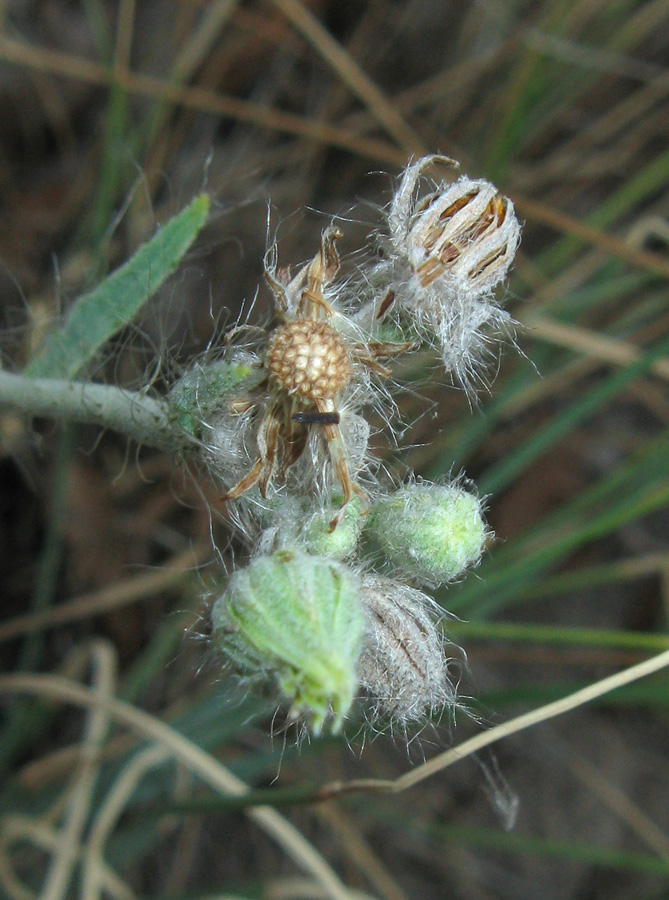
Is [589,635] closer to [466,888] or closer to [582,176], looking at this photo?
[466,888]

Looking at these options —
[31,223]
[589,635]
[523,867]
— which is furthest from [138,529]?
[523,867]

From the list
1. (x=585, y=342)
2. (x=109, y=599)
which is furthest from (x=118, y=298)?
(x=585, y=342)

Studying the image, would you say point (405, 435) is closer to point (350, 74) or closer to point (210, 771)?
point (210, 771)

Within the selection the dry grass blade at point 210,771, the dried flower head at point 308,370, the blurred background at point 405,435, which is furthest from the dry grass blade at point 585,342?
the dry grass blade at point 210,771

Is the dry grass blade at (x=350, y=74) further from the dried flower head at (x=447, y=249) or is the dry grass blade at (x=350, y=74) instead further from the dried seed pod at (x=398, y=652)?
the dried seed pod at (x=398, y=652)

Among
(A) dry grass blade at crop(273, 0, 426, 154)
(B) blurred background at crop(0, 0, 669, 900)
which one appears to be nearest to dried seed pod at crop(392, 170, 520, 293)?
(B) blurred background at crop(0, 0, 669, 900)

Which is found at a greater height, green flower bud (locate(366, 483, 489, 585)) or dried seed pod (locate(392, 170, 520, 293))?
dried seed pod (locate(392, 170, 520, 293))

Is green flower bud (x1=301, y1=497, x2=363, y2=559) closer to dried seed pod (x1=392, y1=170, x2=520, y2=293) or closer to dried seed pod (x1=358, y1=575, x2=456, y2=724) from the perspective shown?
dried seed pod (x1=358, y1=575, x2=456, y2=724)
